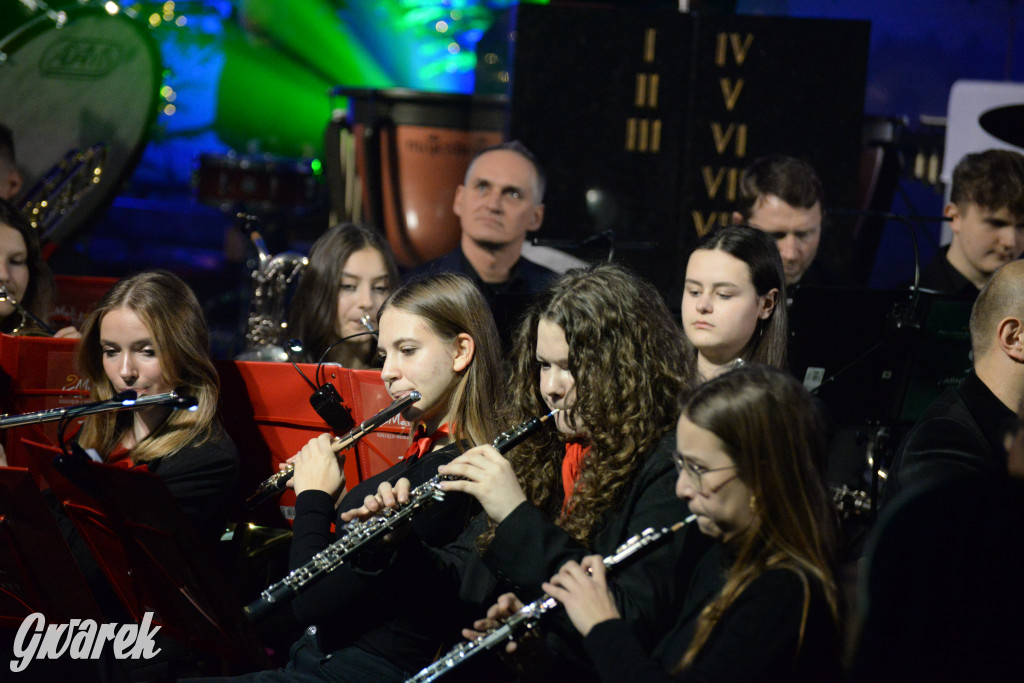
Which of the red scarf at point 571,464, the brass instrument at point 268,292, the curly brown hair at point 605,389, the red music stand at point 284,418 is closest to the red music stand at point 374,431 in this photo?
the red music stand at point 284,418

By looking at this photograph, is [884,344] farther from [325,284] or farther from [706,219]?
[325,284]

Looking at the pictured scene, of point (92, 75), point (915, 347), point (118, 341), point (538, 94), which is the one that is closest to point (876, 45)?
point (538, 94)

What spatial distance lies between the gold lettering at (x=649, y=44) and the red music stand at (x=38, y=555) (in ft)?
11.6

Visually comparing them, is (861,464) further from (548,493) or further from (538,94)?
(538,94)

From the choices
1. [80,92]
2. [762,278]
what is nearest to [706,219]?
[762,278]

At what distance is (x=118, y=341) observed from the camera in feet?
10.00

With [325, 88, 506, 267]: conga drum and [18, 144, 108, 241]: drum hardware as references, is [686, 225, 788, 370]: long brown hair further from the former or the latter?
[325, 88, 506, 267]: conga drum

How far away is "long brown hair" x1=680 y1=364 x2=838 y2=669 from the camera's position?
5.79 ft

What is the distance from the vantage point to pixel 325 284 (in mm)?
4004

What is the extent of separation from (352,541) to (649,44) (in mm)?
3388

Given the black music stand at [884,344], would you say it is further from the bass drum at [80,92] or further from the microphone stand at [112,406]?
the bass drum at [80,92]

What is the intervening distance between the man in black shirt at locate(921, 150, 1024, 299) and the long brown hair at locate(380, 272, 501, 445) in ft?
7.22

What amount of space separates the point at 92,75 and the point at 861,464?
3513 millimetres

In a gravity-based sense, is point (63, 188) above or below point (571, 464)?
above
